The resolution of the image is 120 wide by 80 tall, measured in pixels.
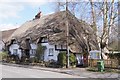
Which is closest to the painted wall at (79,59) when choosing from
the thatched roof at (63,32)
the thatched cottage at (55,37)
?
the thatched cottage at (55,37)

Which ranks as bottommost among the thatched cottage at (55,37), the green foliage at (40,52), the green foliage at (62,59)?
the green foliage at (62,59)

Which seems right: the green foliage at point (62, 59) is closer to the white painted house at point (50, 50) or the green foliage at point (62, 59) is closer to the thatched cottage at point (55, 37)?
the thatched cottage at point (55, 37)

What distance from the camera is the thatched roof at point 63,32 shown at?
37181 mm

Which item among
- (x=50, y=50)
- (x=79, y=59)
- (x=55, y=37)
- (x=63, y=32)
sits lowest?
(x=79, y=59)

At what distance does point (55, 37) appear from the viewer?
4091 cm

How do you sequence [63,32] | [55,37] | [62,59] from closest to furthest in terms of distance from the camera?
[62,59] → [63,32] → [55,37]

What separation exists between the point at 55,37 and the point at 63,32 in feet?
4.96

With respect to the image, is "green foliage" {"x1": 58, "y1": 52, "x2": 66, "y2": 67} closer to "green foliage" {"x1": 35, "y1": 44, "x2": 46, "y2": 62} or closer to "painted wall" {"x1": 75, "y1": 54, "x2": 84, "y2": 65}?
"painted wall" {"x1": 75, "y1": 54, "x2": 84, "y2": 65}

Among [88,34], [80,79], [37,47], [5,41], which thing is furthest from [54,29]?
[80,79]

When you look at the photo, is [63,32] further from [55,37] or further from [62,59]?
[62,59]

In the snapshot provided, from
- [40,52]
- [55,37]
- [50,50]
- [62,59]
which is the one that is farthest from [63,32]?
[62,59]

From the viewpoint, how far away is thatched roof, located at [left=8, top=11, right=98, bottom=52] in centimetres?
3718

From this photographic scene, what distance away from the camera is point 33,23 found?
53281 millimetres

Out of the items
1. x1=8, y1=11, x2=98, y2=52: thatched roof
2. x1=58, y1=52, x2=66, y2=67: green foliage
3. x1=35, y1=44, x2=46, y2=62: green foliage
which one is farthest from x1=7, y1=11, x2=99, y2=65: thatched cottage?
x1=58, y1=52, x2=66, y2=67: green foliage
